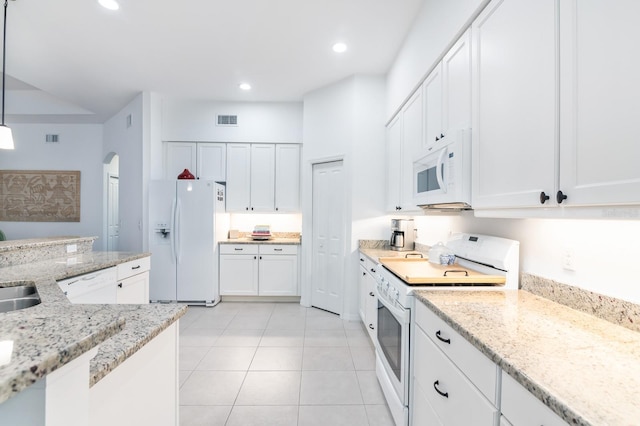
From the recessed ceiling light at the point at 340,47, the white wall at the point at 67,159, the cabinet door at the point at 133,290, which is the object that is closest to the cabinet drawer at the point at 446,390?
the cabinet door at the point at 133,290

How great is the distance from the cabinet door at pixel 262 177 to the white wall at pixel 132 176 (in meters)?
1.52

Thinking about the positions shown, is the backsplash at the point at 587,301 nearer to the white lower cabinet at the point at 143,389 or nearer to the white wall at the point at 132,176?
the white lower cabinet at the point at 143,389

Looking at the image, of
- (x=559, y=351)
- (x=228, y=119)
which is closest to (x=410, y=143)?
(x=559, y=351)

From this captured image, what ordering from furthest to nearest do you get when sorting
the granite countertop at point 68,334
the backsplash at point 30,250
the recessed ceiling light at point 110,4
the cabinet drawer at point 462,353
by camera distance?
1. the recessed ceiling light at point 110,4
2. the backsplash at point 30,250
3. the cabinet drawer at point 462,353
4. the granite countertop at point 68,334

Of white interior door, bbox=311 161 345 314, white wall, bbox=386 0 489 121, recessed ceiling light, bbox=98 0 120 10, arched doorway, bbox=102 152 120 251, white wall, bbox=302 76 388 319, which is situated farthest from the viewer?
arched doorway, bbox=102 152 120 251

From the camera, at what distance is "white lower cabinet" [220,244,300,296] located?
446 centimetres

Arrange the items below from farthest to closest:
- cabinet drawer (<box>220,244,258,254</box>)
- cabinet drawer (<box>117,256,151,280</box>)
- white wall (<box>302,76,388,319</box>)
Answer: cabinet drawer (<box>220,244,258,254</box>)
white wall (<box>302,76,388,319</box>)
cabinet drawer (<box>117,256,151,280</box>)

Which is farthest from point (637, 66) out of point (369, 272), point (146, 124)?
point (146, 124)

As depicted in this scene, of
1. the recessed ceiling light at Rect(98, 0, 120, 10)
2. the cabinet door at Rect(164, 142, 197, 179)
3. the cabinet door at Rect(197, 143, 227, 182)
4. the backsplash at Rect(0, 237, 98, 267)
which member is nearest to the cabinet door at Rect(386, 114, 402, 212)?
the cabinet door at Rect(197, 143, 227, 182)

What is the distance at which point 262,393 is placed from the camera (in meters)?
2.25

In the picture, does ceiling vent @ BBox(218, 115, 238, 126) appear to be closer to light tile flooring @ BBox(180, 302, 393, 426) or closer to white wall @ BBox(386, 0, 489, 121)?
white wall @ BBox(386, 0, 489, 121)

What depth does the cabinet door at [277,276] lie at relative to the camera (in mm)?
4461

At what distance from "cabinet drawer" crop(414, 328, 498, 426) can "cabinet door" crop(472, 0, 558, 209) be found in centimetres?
74

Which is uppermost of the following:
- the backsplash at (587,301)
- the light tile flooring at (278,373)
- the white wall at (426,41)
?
the white wall at (426,41)
